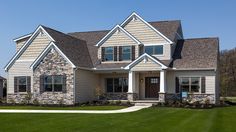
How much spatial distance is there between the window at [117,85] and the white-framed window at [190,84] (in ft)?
17.2

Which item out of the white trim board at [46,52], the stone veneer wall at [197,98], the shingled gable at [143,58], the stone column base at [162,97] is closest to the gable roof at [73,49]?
the white trim board at [46,52]

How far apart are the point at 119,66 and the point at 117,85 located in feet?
7.30

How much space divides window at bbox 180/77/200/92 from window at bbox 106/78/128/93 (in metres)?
5.30

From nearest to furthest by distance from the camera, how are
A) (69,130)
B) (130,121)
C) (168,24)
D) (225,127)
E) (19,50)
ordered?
(69,130) → (225,127) → (130,121) → (19,50) → (168,24)

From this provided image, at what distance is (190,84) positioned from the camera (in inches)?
1239

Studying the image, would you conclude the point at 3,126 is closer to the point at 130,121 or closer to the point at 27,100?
the point at 130,121

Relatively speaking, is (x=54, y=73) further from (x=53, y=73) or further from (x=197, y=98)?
(x=197, y=98)

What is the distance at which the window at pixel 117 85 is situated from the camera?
34500 mm

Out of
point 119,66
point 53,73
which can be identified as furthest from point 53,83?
point 119,66

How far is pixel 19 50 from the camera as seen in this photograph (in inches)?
1337

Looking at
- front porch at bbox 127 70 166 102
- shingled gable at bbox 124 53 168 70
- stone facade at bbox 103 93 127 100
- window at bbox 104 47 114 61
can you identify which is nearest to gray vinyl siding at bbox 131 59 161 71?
shingled gable at bbox 124 53 168 70

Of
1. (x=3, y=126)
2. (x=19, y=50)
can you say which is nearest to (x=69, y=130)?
(x=3, y=126)

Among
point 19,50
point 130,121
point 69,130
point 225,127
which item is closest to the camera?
point 69,130

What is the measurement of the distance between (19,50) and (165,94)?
13.4 meters
